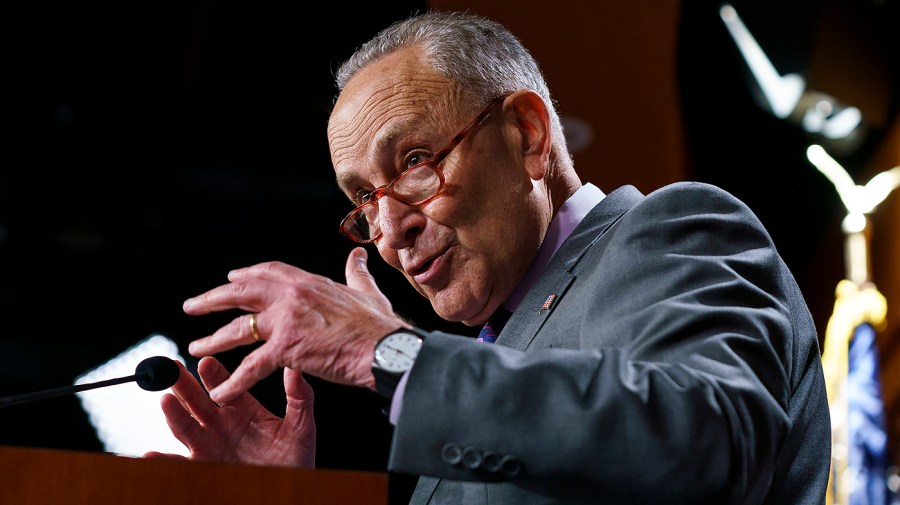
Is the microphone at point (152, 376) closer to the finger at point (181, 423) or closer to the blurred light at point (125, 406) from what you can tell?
the finger at point (181, 423)

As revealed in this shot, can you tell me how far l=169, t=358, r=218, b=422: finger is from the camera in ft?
4.90

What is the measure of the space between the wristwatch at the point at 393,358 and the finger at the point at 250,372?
0.13 metres

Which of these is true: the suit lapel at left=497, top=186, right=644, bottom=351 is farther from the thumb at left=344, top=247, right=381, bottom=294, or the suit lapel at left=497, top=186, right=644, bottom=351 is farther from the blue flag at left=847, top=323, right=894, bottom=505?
the blue flag at left=847, top=323, right=894, bottom=505

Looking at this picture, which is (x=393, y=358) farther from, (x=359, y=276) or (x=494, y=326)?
(x=494, y=326)

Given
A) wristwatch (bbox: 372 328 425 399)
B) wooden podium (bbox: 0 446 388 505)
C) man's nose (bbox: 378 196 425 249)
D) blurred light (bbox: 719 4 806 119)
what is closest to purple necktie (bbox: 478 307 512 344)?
man's nose (bbox: 378 196 425 249)

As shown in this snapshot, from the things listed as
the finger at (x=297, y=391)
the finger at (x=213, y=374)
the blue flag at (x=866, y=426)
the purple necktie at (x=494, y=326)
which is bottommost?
the blue flag at (x=866, y=426)

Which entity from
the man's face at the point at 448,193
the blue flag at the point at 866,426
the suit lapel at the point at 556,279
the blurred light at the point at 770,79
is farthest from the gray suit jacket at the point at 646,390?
the blue flag at the point at 866,426

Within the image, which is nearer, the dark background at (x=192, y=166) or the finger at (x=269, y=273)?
the finger at (x=269, y=273)

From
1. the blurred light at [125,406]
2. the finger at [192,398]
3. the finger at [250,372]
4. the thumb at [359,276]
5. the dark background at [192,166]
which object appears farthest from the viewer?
the dark background at [192,166]

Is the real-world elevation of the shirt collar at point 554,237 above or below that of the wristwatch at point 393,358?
below

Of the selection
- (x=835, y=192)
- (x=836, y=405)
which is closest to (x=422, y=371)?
(x=836, y=405)

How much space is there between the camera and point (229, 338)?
1051 millimetres

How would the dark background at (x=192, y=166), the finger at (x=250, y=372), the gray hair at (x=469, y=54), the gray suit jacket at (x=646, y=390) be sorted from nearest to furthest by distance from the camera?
the gray suit jacket at (x=646, y=390)
the finger at (x=250, y=372)
the gray hair at (x=469, y=54)
the dark background at (x=192, y=166)

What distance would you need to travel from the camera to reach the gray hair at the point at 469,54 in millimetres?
1635
